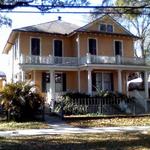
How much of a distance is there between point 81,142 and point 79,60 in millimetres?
19991

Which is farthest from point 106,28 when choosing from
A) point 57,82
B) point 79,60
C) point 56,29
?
point 57,82

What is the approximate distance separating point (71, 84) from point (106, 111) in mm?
7051

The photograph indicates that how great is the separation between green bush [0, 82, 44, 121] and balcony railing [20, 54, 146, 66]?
7690 millimetres

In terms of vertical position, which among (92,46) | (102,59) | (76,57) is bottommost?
(102,59)

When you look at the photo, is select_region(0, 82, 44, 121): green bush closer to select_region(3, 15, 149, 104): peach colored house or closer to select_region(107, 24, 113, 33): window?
select_region(3, 15, 149, 104): peach colored house

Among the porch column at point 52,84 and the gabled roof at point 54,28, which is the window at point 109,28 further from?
the porch column at point 52,84

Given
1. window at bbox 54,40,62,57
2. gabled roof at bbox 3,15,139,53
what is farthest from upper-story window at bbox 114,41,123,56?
window at bbox 54,40,62,57

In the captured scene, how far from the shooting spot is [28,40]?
33.7 m

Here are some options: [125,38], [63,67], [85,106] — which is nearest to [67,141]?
[85,106]

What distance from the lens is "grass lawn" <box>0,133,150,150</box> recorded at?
13008 millimetres

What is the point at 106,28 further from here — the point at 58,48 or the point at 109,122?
the point at 109,122

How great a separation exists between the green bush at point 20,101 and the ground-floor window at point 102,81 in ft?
38.7

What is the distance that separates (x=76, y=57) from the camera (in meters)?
34.5

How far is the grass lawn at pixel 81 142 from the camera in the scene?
512 inches
